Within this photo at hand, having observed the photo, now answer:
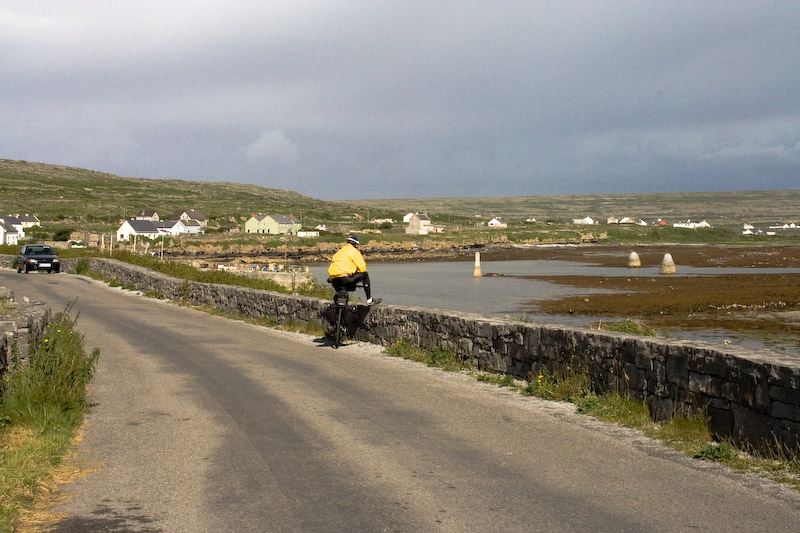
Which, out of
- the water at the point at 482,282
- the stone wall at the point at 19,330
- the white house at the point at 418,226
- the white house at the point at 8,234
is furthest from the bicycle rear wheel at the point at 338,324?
the white house at the point at 418,226

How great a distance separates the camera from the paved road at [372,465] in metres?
5.34

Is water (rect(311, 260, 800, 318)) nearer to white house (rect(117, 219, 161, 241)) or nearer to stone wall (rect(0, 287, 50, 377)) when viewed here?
stone wall (rect(0, 287, 50, 377))

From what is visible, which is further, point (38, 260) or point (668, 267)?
point (668, 267)

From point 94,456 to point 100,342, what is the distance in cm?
855

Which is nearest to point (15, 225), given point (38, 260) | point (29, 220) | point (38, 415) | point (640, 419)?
point (29, 220)

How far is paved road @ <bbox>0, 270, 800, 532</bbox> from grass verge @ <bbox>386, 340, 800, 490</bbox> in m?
0.23

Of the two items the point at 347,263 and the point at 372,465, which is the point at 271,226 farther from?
the point at 372,465

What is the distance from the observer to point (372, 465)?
6586mm

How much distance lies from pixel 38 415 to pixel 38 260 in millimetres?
37107

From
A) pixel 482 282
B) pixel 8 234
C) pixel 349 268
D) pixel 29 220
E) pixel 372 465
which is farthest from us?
pixel 29 220

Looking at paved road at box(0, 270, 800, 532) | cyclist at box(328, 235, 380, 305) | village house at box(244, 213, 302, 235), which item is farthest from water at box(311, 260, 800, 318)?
village house at box(244, 213, 302, 235)

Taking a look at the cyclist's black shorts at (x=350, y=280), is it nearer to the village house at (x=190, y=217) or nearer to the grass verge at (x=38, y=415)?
the grass verge at (x=38, y=415)

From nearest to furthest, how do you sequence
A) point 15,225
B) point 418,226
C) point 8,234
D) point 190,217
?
point 8,234
point 15,225
point 418,226
point 190,217

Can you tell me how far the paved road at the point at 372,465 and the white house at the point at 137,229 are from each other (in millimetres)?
105288
